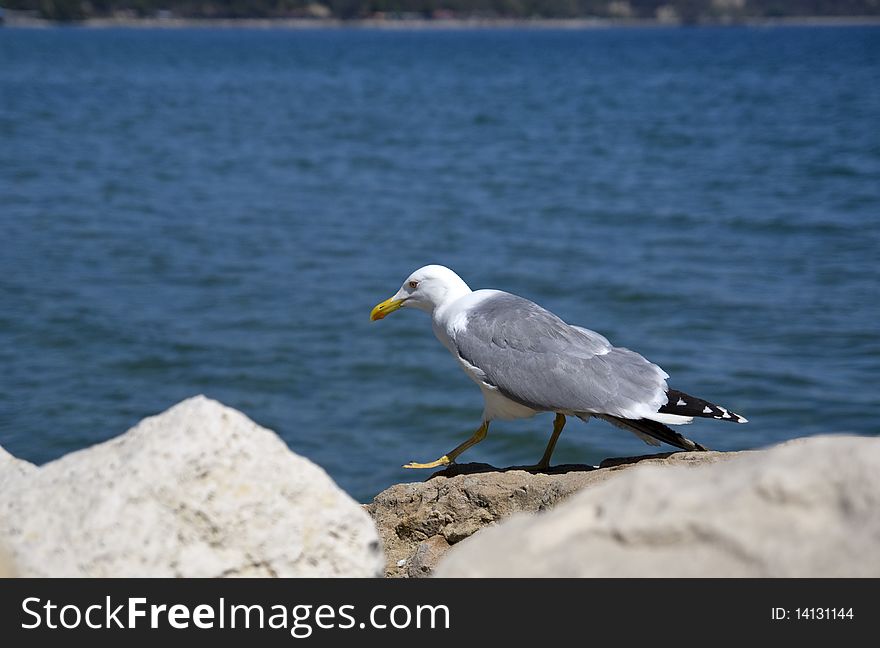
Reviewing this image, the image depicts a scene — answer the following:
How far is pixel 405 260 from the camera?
46.7ft

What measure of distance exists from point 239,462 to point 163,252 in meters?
12.5

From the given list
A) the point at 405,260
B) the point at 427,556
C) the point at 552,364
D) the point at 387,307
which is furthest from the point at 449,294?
the point at 405,260

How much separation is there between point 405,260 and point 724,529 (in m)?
11.8

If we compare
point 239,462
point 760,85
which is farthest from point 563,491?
point 760,85

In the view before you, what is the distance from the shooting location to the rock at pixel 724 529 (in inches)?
98.2

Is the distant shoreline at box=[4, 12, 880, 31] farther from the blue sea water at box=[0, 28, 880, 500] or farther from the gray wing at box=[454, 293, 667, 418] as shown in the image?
the gray wing at box=[454, 293, 667, 418]

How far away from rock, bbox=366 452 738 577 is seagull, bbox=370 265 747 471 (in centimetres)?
21

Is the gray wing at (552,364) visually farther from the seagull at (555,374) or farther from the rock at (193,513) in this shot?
the rock at (193,513)

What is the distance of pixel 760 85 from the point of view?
39.3 metres

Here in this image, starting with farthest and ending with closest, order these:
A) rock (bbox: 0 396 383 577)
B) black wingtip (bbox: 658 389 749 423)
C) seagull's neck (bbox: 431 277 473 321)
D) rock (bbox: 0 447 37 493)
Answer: seagull's neck (bbox: 431 277 473 321)
black wingtip (bbox: 658 389 749 423)
rock (bbox: 0 447 37 493)
rock (bbox: 0 396 383 577)

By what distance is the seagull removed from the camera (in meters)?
5.10

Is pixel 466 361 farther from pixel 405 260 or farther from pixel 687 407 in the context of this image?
pixel 405 260

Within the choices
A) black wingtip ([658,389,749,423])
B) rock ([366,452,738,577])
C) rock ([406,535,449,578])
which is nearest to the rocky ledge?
rock ([406,535,449,578])

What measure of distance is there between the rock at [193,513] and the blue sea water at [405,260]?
5.29 meters
